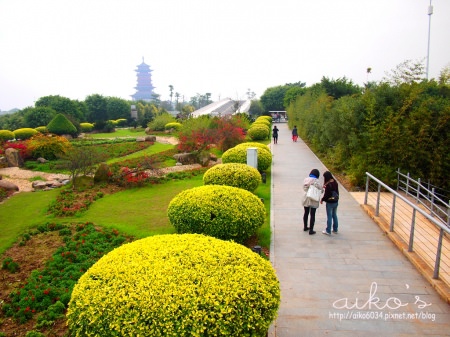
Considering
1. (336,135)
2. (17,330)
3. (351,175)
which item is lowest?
(17,330)

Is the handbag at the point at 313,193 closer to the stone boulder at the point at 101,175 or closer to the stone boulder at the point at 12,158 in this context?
the stone boulder at the point at 101,175

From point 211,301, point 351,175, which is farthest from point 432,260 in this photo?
point 351,175

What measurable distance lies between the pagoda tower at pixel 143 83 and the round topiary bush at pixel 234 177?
153475mm

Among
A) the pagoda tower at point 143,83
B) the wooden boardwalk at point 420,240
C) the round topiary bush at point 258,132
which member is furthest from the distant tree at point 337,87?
the pagoda tower at point 143,83

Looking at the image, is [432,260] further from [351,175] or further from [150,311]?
[351,175]

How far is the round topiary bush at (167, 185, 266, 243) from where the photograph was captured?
6.51 meters

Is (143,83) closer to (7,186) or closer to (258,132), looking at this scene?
(258,132)

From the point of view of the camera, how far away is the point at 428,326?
443cm

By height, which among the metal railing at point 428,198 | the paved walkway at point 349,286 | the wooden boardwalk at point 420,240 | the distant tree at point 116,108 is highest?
the distant tree at point 116,108

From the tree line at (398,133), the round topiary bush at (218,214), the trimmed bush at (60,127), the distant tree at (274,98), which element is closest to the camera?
the round topiary bush at (218,214)

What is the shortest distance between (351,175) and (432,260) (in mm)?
6353

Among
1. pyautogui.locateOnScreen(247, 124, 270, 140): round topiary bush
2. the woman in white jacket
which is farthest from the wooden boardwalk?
pyautogui.locateOnScreen(247, 124, 270, 140): round topiary bush

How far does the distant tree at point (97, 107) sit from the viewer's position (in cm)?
4644

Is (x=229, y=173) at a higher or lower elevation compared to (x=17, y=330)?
higher
